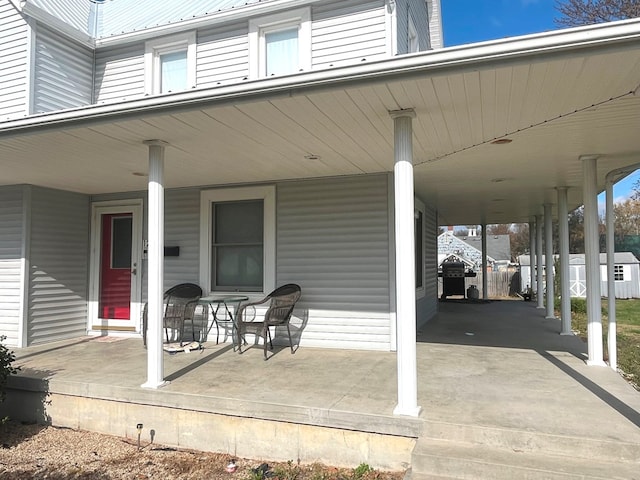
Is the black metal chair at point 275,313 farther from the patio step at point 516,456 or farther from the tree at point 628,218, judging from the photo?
the tree at point 628,218

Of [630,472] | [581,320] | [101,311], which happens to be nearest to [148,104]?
[630,472]

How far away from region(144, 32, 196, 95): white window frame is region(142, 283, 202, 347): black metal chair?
10.4ft

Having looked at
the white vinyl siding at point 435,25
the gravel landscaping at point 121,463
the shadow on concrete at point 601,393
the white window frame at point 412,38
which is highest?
the white vinyl siding at point 435,25

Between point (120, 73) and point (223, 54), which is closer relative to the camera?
point (223, 54)

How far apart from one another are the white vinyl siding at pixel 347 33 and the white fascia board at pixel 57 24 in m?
3.93

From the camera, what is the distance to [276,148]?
4461 millimetres

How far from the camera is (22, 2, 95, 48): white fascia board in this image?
6.78 m

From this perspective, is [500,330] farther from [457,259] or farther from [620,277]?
[457,259]

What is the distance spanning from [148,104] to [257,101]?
2.91 feet

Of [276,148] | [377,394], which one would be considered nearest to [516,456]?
[377,394]

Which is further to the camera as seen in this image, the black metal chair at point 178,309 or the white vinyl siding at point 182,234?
the white vinyl siding at point 182,234

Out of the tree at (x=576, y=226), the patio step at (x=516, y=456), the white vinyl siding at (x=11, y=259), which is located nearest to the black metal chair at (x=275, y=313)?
the patio step at (x=516, y=456)

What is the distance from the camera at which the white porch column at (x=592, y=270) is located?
4832 millimetres

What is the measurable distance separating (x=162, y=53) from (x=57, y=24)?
1.62 metres
